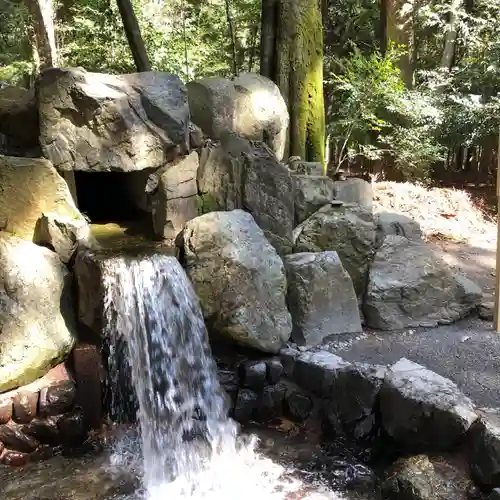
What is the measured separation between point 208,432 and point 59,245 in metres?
1.89

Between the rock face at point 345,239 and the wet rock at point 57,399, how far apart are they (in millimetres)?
2431

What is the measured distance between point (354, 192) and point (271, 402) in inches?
105

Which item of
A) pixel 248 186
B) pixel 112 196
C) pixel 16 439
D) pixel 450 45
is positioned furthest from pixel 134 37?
pixel 450 45

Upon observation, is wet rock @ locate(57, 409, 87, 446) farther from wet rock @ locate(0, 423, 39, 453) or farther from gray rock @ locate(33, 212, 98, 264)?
gray rock @ locate(33, 212, 98, 264)

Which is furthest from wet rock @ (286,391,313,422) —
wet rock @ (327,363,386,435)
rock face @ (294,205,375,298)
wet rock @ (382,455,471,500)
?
rock face @ (294,205,375,298)

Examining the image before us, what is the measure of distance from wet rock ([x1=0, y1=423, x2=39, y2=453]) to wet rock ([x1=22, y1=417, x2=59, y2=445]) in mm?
33

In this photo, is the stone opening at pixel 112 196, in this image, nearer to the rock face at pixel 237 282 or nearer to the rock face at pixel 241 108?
the rock face at pixel 241 108

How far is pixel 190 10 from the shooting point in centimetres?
1256

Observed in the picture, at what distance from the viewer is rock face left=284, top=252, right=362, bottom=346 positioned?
15.9 feet

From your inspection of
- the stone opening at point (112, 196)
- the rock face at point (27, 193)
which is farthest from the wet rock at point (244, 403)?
the stone opening at point (112, 196)

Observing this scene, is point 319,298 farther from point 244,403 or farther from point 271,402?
point 244,403

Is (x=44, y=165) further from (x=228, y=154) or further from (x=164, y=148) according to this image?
(x=228, y=154)

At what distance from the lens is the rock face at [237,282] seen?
4426 mm

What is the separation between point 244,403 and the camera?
4391 mm
